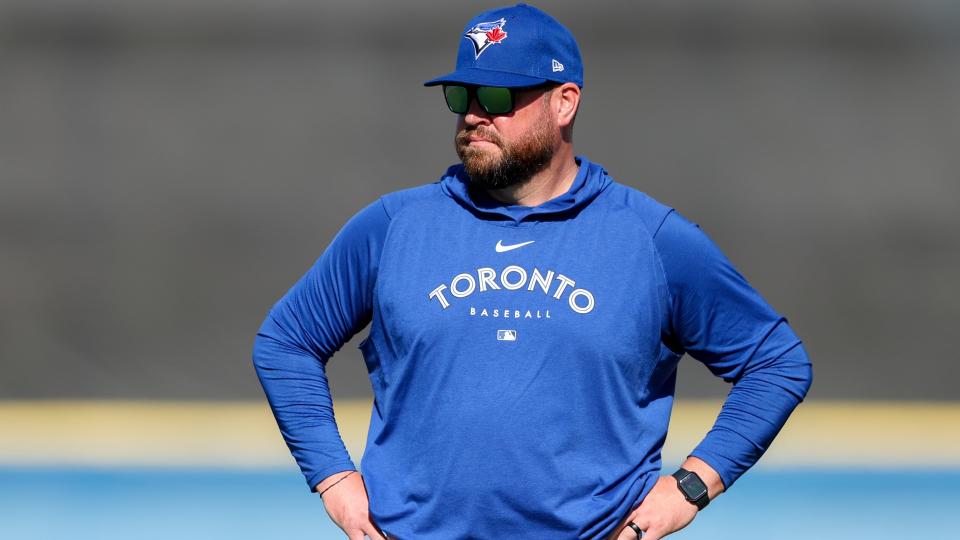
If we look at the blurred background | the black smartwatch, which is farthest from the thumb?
the blurred background

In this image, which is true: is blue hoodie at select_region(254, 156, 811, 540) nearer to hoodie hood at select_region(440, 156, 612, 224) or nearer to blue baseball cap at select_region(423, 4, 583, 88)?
hoodie hood at select_region(440, 156, 612, 224)

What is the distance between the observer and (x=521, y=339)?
2.27 meters

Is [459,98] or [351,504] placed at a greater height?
[459,98]

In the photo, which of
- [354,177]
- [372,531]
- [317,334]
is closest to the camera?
[372,531]

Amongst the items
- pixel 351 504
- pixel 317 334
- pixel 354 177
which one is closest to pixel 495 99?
pixel 317 334

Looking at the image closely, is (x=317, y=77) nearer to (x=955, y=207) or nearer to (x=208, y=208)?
(x=208, y=208)

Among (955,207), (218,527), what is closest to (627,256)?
(218,527)

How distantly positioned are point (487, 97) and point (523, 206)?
21 cm

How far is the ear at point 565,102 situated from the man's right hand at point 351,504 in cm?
76

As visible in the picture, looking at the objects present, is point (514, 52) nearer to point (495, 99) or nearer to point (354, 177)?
point (495, 99)

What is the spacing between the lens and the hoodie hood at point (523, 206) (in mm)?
2389

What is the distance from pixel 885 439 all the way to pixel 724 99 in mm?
1998

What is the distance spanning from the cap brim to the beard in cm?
8

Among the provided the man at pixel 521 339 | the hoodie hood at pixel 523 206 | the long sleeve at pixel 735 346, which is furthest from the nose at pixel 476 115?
the long sleeve at pixel 735 346
